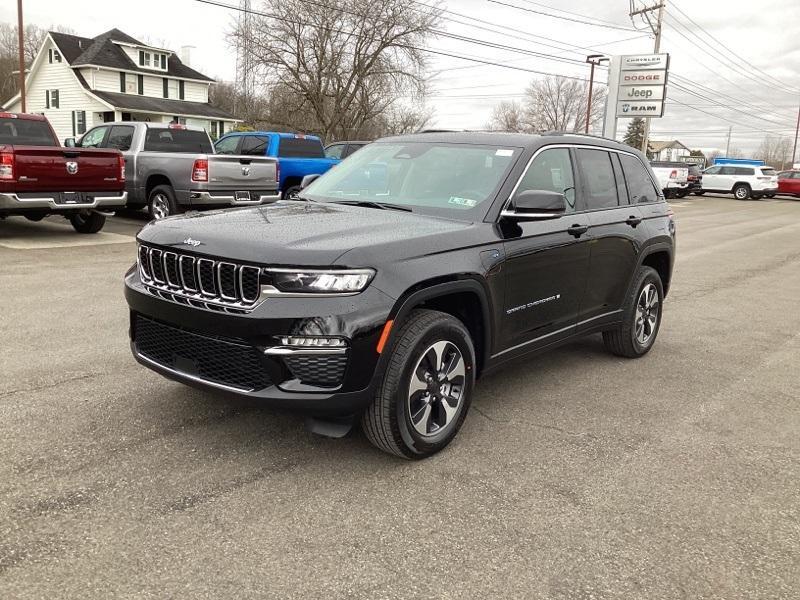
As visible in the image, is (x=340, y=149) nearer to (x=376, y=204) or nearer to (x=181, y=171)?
(x=181, y=171)

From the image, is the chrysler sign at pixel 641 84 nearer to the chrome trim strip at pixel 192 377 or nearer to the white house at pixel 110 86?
the white house at pixel 110 86

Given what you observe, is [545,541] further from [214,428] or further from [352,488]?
[214,428]

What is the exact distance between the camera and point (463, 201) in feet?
14.2

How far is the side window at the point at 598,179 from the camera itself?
5180 millimetres

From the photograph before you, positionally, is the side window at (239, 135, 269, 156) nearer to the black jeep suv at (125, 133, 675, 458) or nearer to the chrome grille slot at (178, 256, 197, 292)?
the black jeep suv at (125, 133, 675, 458)

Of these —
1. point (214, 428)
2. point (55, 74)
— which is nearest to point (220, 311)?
point (214, 428)

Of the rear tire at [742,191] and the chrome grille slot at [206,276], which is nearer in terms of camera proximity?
the chrome grille slot at [206,276]

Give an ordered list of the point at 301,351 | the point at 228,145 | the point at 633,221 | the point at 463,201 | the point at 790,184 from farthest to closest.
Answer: the point at 790,184
the point at 228,145
the point at 633,221
the point at 463,201
the point at 301,351

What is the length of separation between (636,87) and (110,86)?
33.7 metres

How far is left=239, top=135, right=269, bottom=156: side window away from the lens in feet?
52.2

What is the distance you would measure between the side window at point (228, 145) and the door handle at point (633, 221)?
12.5 m

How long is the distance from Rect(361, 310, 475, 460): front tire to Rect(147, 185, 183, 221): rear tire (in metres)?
10.1

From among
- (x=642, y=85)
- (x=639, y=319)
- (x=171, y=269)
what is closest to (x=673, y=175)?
(x=642, y=85)

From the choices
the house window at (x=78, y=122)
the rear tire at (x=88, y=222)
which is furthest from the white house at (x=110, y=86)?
the rear tire at (x=88, y=222)
